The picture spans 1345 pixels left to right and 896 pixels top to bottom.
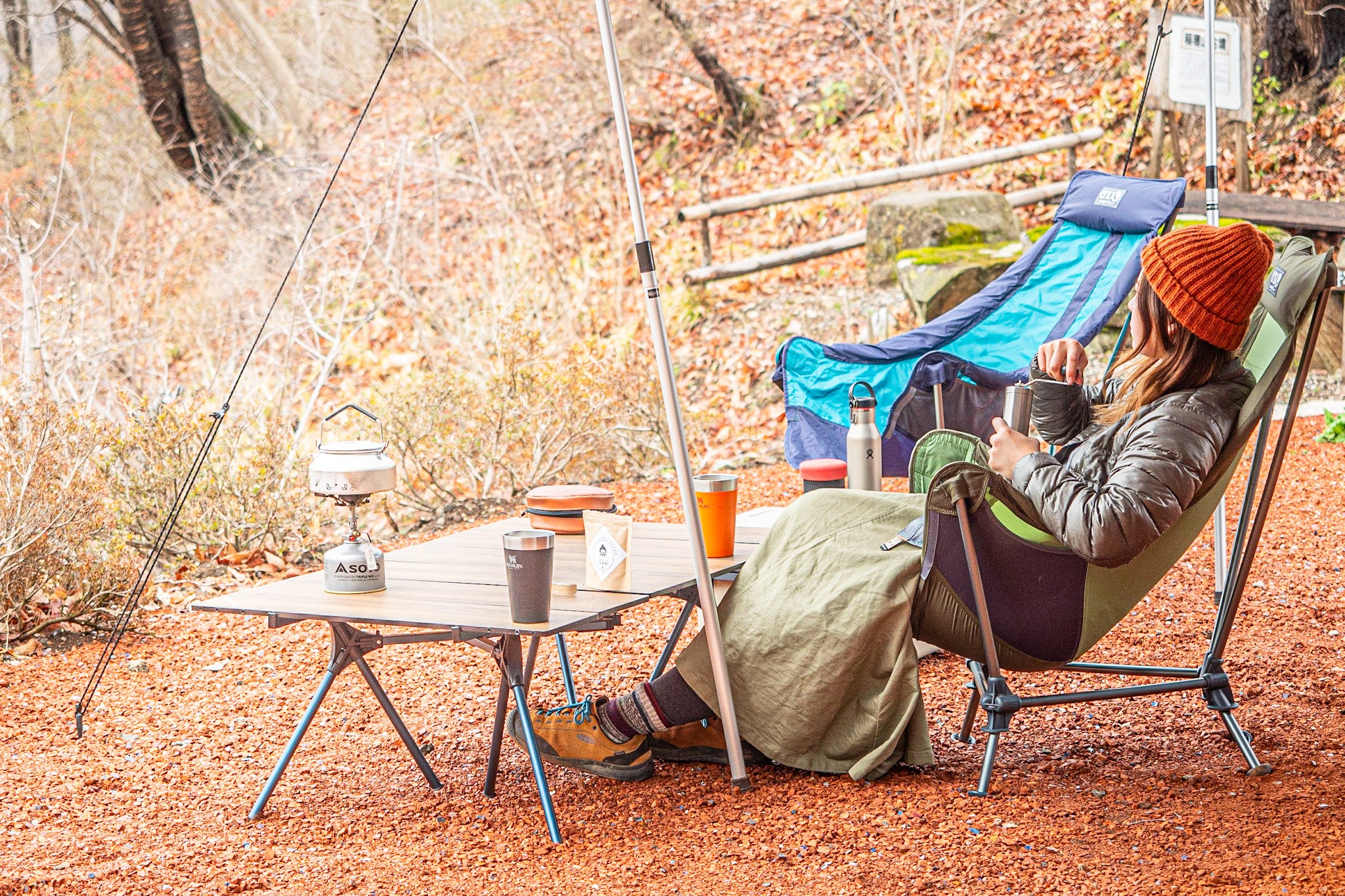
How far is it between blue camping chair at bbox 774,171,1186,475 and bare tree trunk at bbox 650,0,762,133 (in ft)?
19.3

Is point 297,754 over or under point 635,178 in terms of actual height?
under

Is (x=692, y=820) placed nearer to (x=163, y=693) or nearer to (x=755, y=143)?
(x=163, y=693)

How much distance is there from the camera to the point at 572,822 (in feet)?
7.66

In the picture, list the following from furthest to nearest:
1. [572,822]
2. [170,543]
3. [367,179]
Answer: [367,179] < [170,543] < [572,822]

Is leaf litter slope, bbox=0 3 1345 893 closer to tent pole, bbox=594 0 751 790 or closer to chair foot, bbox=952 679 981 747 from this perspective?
chair foot, bbox=952 679 981 747

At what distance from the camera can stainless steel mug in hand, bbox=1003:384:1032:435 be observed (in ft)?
8.36

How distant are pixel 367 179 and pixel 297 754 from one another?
8340 mm

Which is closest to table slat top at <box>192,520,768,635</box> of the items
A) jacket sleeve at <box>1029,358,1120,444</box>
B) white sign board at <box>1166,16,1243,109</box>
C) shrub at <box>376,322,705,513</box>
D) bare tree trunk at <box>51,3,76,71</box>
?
jacket sleeve at <box>1029,358,1120,444</box>

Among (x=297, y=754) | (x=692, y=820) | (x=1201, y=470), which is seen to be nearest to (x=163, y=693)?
(x=297, y=754)

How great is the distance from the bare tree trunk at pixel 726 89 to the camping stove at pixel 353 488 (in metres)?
7.64

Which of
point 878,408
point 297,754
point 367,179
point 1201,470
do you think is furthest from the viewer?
point 367,179

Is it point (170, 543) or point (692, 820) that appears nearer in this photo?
point (692, 820)

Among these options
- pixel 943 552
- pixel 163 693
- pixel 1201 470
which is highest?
pixel 1201 470

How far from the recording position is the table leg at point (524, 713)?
223 cm
